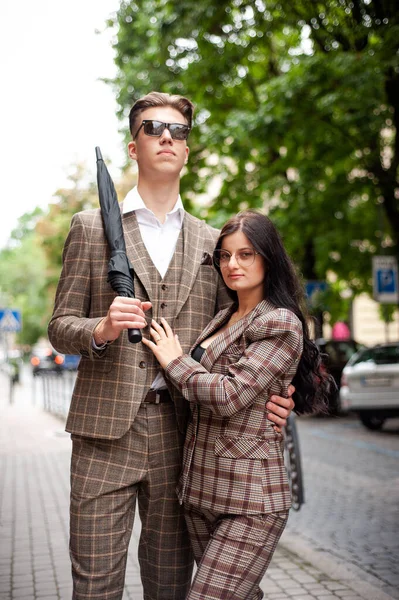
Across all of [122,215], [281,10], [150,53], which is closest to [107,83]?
[150,53]

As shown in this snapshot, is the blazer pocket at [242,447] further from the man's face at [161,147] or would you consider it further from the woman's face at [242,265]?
the man's face at [161,147]

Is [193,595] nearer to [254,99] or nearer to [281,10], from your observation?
[281,10]

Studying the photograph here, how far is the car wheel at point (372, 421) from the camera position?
50.7 feet

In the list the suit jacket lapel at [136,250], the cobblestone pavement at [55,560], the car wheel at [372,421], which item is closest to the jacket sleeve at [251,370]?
the suit jacket lapel at [136,250]

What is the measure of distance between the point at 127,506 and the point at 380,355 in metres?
13.1

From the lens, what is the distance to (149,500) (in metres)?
2.76

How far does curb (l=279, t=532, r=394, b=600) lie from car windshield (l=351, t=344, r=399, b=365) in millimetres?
9170

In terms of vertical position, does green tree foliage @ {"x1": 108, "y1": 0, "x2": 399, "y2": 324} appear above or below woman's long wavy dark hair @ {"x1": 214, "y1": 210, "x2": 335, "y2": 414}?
above

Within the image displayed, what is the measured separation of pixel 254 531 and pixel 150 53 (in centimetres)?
1633

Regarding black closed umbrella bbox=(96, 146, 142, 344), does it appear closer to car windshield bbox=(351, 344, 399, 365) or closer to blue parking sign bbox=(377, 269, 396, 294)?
car windshield bbox=(351, 344, 399, 365)

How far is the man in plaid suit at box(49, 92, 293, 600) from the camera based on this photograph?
8.75ft

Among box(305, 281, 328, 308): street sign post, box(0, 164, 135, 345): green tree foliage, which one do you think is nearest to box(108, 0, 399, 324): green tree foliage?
box(305, 281, 328, 308): street sign post

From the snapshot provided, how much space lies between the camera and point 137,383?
8.86 feet

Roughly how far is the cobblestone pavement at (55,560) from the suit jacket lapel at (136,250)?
2729 millimetres
